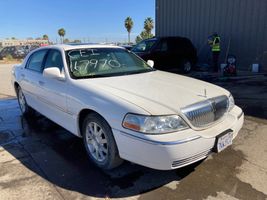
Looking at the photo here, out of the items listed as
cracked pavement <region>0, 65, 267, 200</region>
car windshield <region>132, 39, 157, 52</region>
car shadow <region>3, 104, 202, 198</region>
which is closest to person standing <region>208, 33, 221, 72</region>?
car windshield <region>132, 39, 157, 52</region>

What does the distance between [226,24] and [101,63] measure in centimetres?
932

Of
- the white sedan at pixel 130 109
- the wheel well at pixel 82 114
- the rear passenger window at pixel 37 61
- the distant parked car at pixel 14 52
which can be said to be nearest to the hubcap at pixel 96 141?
the white sedan at pixel 130 109

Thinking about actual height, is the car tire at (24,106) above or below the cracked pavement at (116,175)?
above

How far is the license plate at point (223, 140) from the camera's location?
280 cm

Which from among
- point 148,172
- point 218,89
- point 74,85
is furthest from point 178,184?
point 74,85

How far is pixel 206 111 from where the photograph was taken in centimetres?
286

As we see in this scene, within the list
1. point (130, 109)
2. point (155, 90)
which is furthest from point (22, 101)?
point (130, 109)

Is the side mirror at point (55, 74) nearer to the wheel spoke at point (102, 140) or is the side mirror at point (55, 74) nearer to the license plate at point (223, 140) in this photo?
the wheel spoke at point (102, 140)

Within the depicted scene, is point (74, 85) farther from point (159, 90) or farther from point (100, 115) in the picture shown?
point (159, 90)

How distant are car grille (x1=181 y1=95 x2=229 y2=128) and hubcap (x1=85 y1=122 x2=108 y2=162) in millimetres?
1000

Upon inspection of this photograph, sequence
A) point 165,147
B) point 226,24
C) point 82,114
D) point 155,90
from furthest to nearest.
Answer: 1. point 226,24
2. point 82,114
3. point 155,90
4. point 165,147

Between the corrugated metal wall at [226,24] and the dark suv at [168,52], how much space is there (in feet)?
5.72

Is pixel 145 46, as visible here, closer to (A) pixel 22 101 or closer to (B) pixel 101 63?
(A) pixel 22 101

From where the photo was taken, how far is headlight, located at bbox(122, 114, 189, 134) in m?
2.55
